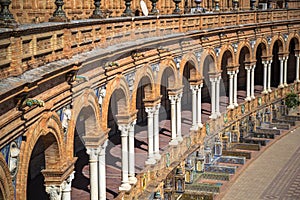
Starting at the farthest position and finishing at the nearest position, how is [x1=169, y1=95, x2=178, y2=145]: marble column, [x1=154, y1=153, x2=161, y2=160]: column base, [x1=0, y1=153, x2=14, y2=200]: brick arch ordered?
1. [x1=169, y1=95, x2=178, y2=145]: marble column
2. [x1=154, y1=153, x2=161, y2=160]: column base
3. [x1=0, y1=153, x2=14, y2=200]: brick arch

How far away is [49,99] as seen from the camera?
591 inches

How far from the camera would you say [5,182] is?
12633mm

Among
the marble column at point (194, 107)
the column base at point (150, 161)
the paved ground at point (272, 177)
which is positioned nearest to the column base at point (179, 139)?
the marble column at point (194, 107)

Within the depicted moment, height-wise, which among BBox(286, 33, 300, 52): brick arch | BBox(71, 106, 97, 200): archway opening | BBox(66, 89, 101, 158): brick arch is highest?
BBox(286, 33, 300, 52): brick arch

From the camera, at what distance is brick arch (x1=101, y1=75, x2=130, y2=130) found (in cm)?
2041

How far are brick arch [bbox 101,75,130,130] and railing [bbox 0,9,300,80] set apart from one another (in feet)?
4.50

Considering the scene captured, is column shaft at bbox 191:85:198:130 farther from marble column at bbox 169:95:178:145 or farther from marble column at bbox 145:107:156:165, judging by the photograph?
marble column at bbox 145:107:156:165

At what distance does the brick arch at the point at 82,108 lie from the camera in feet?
55.6

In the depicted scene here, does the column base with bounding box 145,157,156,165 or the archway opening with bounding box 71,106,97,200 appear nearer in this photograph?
the archway opening with bounding box 71,106,97,200

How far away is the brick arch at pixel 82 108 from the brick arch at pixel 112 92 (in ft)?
1.67

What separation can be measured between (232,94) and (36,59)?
82.8 feet

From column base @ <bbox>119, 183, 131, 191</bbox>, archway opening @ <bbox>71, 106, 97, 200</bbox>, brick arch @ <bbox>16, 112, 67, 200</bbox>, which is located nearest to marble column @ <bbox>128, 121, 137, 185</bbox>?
column base @ <bbox>119, 183, 131, 191</bbox>

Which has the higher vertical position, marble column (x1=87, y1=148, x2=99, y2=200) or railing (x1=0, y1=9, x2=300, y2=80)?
railing (x1=0, y1=9, x2=300, y2=80)

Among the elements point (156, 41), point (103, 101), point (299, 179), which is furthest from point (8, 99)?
point (299, 179)
